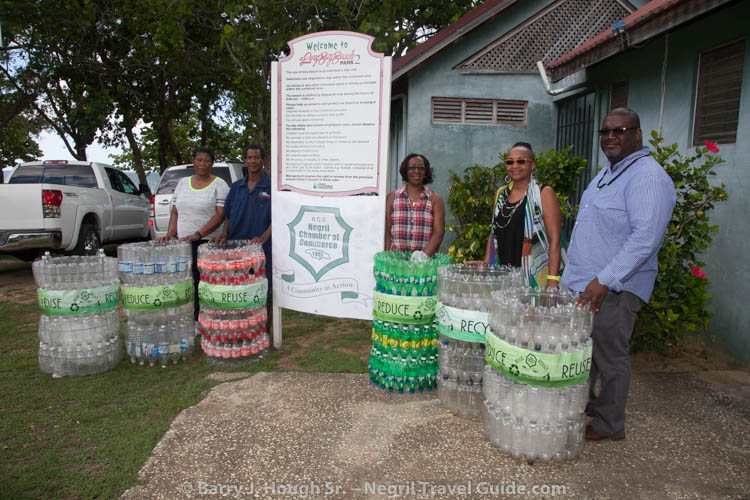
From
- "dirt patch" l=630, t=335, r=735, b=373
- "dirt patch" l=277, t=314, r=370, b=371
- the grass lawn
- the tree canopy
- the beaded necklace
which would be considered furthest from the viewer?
the tree canopy

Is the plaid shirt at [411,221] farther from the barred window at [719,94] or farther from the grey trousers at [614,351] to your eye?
the barred window at [719,94]

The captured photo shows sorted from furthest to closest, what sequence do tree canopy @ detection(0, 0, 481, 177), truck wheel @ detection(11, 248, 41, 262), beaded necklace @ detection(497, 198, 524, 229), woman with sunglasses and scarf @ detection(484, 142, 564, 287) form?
1. tree canopy @ detection(0, 0, 481, 177)
2. truck wheel @ detection(11, 248, 41, 262)
3. beaded necklace @ detection(497, 198, 524, 229)
4. woman with sunglasses and scarf @ detection(484, 142, 564, 287)

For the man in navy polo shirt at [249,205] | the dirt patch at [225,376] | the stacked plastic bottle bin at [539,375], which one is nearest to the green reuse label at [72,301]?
the dirt patch at [225,376]

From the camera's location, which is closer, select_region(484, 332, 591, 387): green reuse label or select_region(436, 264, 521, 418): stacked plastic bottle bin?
select_region(484, 332, 591, 387): green reuse label

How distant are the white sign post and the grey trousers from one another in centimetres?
206

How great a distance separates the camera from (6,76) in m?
14.5

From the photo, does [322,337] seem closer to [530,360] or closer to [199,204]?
[199,204]

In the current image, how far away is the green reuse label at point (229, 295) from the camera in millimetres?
4355

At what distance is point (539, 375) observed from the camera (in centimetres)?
278

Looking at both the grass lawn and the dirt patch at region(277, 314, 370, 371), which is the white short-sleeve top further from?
the dirt patch at region(277, 314, 370, 371)

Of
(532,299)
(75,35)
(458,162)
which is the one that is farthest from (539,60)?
(75,35)

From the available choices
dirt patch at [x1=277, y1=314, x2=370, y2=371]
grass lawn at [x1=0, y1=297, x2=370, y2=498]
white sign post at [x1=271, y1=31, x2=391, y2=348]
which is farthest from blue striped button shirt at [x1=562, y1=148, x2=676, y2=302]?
dirt patch at [x1=277, y1=314, x2=370, y2=371]

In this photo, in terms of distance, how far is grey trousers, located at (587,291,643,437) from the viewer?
294 cm

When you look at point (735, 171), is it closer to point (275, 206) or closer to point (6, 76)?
point (275, 206)
